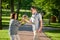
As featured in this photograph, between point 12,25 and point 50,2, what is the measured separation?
2074 cm

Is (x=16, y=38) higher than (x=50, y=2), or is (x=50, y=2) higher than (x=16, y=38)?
(x=50, y=2)

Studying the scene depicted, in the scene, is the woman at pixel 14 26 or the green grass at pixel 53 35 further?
the green grass at pixel 53 35

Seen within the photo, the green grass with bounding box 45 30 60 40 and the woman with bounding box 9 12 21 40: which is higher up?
the woman with bounding box 9 12 21 40

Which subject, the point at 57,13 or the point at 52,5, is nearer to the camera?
the point at 52,5

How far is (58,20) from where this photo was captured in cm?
4597

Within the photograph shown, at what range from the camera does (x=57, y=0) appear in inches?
1186

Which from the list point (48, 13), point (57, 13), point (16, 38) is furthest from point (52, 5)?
point (16, 38)

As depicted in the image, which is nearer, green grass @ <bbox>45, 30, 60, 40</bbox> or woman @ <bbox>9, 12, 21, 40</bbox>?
woman @ <bbox>9, 12, 21, 40</bbox>

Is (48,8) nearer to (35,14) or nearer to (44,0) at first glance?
(44,0)

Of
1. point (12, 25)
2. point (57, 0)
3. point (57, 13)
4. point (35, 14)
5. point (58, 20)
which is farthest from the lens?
point (58, 20)

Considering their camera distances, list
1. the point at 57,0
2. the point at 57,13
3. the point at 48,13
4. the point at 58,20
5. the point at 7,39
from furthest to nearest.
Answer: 1. the point at 58,20
2. the point at 57,13
3. the point at 48,13
4. the point at 57,0
5. the point at 7,39

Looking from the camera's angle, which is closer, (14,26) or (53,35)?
(14,26)

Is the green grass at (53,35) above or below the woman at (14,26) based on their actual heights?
below

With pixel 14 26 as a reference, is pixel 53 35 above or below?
below
